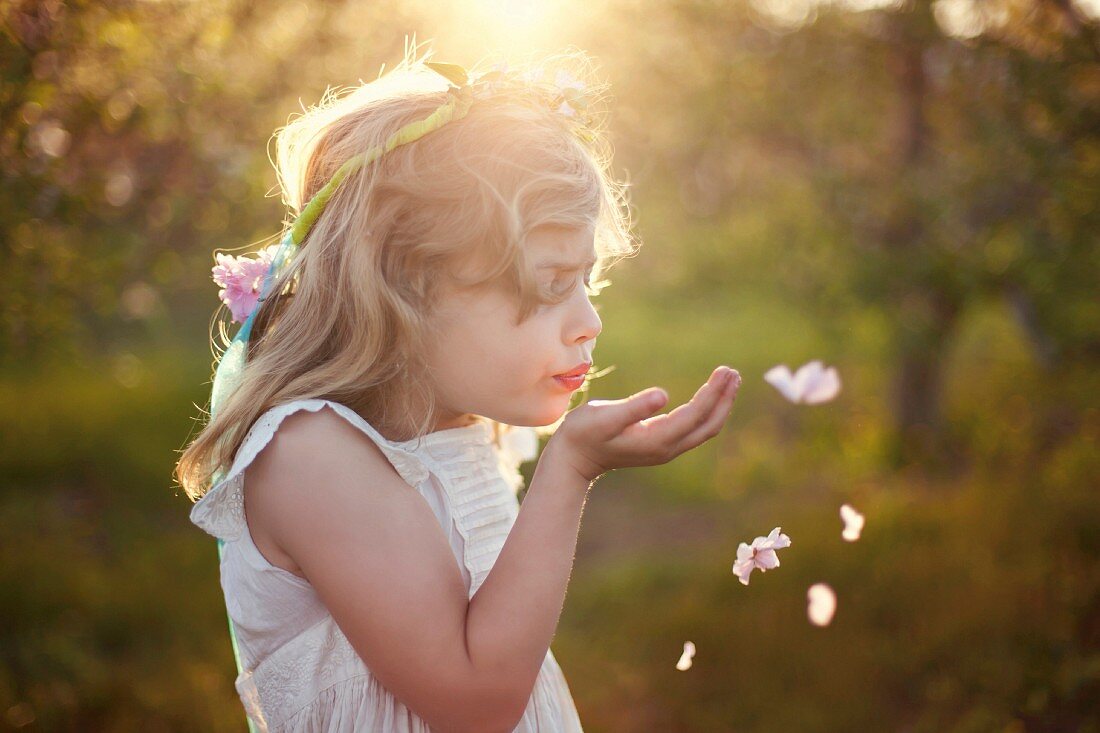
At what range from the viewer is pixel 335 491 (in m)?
1.24

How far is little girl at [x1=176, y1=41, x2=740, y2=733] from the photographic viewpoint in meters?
1.23

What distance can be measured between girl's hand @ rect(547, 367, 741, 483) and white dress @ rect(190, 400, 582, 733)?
235 millimetres

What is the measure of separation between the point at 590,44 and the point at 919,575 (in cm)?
253

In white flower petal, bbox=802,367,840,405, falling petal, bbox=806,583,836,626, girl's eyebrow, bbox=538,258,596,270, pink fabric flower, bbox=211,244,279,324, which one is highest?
pink fabric flower, bbox=211,244,279,324

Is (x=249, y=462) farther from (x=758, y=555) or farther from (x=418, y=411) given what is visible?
(x=758, y=555)

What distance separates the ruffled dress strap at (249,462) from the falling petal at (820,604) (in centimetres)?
237

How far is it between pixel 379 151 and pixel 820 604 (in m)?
2.70

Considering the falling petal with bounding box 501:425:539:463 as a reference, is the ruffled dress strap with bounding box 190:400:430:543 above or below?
above

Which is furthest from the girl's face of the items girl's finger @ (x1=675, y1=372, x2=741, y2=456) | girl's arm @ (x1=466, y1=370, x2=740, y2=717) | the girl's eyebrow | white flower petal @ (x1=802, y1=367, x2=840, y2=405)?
white flower petal @ (x1=802, y1=367, x2=840, y2=405)

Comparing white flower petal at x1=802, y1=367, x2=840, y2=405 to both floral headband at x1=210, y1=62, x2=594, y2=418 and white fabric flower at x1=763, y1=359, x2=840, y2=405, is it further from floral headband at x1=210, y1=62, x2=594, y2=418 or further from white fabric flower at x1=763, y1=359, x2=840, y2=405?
floral headband at x1=210, y1=62, x2=594, y2=418

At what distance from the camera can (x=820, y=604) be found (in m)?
3.48

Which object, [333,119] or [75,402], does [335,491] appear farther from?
[75,402]

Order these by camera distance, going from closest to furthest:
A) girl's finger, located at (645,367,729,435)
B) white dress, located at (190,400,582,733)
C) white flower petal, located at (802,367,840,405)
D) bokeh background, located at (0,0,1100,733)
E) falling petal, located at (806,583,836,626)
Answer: girl's finger, located at (645,367,729,435) < white dress, located at (190,400,582,733) < white flower petal, located at (802,367,840,405) < bokeh background, located at (0,0,1100,733) < falling petal, located at (806,583,836,626)

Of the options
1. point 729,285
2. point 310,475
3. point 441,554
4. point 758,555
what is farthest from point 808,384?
point 729,285
